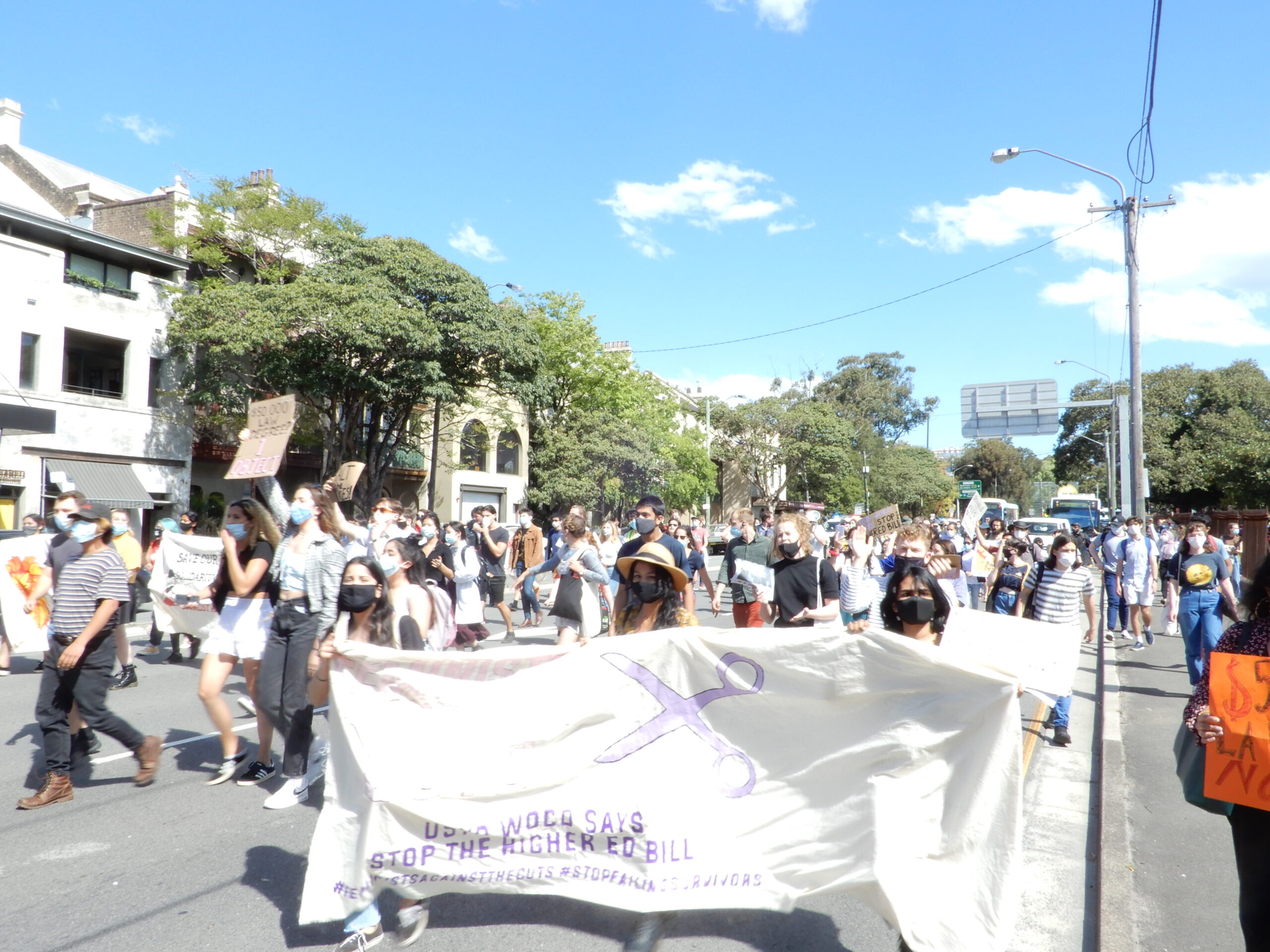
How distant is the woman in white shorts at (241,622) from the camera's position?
5.71 m

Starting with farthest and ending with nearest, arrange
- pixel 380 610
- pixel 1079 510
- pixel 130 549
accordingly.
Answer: pixel 1079 510 → pixel 130 549 → pixel 380 610

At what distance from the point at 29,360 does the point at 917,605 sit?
82.0 ft

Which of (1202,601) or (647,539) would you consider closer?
(647,539)

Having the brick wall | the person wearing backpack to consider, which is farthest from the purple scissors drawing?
the brick wall

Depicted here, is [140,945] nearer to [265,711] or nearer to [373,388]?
[265,711]

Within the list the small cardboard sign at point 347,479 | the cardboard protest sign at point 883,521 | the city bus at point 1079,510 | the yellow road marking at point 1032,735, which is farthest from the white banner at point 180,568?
the city bus at point 1079,510

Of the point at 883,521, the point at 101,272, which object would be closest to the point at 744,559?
the point at 883,521

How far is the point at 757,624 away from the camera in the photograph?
320 inches

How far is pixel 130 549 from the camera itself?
969 cm

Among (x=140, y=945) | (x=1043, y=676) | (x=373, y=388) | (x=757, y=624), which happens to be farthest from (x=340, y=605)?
(x=373, y=388)

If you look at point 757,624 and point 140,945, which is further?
point 757,624

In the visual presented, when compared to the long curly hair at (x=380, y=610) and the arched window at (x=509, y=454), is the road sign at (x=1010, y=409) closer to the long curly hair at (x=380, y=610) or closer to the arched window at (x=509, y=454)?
the arched window at (x=509, y=454)

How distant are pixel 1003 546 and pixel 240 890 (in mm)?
8798

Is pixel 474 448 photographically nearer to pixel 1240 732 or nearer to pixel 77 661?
pixel 77 661
